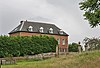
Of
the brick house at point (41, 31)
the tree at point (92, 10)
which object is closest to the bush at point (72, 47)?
the brick house at point (41, 31)

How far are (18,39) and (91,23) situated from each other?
32.9 m

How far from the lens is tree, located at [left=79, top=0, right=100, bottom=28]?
877 inches

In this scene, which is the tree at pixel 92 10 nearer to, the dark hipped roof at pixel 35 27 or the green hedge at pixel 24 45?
the green hedge at pixel 24 45

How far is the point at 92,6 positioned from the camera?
923 inches

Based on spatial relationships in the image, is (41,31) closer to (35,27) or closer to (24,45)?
(35,27)

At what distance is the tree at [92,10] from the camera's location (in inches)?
877

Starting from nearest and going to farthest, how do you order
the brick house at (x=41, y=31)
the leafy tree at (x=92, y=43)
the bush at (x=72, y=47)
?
the leafy tree at (x=92, y=43)
the brick house at (x=41, y=31)
the bush at (x=72, y=47)

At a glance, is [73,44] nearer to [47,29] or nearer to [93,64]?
[47,29]

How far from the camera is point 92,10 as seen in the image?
2348 centimetres

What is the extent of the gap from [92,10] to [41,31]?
186ft

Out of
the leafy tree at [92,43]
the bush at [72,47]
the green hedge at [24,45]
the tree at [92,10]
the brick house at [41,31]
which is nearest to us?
the tree at [92,10]

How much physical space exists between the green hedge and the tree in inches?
1162

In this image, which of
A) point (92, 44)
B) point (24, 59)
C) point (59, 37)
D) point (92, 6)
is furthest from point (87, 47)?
point (59, 37)

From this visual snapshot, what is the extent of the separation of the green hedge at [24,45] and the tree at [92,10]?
96.8 ft
